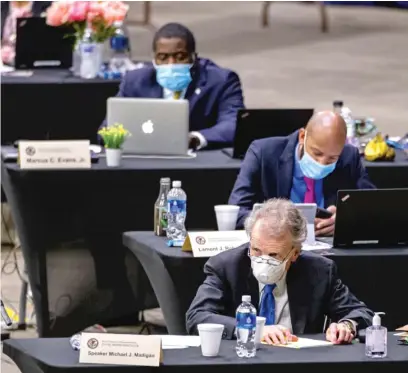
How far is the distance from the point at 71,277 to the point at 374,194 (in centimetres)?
227

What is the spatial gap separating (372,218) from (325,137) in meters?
0.56

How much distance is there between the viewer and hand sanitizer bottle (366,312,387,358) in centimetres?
Answer: 529

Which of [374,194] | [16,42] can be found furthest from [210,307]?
[16,42]

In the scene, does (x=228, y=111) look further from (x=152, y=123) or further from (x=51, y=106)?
(x=51, y=106)

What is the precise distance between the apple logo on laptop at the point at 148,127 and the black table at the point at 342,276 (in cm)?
136

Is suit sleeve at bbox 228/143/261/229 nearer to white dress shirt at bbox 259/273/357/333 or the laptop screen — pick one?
the laptop screen

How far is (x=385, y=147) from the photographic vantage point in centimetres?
828

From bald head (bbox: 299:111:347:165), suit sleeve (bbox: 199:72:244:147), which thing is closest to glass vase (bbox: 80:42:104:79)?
suit sleeve (bbox: 199:72:244:147)

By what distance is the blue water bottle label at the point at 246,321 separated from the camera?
526 centimetres

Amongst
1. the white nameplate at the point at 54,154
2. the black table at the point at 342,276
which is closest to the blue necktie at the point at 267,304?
the black table at the point at 342,276

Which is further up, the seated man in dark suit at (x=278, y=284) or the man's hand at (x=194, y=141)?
the man's hand at (x=194, y=141)

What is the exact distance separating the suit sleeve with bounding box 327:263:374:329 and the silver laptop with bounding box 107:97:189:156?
8.04ft

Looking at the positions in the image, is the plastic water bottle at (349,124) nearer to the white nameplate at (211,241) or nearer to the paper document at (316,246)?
the paper document at (316,246)

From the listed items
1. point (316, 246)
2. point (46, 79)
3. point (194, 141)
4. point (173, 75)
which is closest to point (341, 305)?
point (316, 246)
